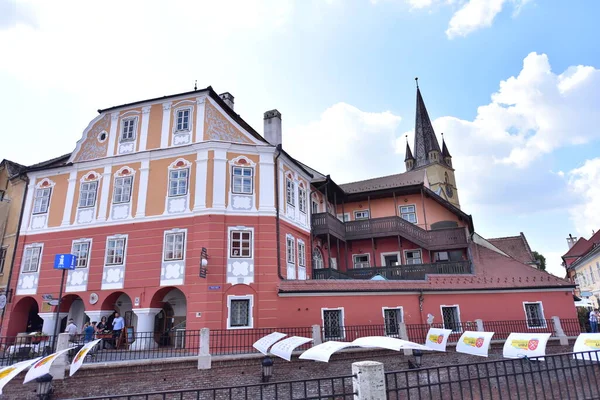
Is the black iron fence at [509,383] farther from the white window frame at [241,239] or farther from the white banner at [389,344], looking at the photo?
the white window frame at [241,239]

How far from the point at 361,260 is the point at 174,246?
13.4m

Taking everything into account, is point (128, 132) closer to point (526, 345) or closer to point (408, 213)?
point (408, 213)

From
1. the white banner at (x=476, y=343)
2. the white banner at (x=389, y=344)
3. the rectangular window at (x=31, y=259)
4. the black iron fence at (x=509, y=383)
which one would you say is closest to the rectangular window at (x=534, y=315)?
the black iron fence at (x=509, y=383)

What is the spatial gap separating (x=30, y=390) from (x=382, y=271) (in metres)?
16.4

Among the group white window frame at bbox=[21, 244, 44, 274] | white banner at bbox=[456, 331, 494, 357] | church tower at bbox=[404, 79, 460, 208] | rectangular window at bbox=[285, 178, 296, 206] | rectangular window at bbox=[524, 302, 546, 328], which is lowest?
white banner at bbox=[456, 331, 494, 357]

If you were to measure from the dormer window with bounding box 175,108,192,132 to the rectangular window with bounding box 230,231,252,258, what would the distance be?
636cm

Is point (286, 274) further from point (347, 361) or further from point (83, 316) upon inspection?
point (83, 316)

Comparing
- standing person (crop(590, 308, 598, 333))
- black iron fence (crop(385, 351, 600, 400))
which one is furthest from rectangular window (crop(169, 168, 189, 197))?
standing person (crop(590, 308, 598, 333))

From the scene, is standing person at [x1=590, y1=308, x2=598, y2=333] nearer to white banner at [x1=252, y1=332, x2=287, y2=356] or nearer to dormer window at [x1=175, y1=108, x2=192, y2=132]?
white banner at [x1=252, y1=332, x2=287, y2=356]

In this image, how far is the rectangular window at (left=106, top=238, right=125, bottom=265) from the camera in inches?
751

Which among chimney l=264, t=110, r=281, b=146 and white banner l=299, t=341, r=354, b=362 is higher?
chimney l=264, t=110, r=281, b=146

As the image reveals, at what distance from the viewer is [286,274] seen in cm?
1920

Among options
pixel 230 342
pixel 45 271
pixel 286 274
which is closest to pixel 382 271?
pixel 286 274

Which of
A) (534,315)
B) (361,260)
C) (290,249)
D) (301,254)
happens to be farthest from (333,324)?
(534,315)
